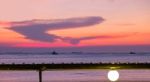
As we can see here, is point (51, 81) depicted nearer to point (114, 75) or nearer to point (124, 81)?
point (124, 81)

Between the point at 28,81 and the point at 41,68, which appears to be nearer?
the point at 41,68

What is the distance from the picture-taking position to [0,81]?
4391cm

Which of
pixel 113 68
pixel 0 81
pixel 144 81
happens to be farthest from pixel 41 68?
pixel 0 81

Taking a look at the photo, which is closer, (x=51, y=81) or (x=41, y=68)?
(x=41, y=68)

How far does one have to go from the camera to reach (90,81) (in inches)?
1661

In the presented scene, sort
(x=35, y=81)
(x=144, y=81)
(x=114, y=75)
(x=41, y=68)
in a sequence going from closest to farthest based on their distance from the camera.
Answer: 1. (x=41, y=68)
2. (x=114, y=75)
3. (x=144, y=81)
4. (x=35, y=81)

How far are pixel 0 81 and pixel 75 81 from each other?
7.37 m

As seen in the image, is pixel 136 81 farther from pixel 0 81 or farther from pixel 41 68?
pixel 41 68

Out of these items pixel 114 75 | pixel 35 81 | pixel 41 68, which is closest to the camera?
pixel 41 68

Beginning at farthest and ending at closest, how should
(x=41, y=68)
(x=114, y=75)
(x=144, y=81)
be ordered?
1. (x=144, y=81)
2. (x=114, y=75)
3. (x=41, y=68)

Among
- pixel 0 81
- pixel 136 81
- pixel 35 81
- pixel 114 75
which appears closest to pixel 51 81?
pixel 35 81

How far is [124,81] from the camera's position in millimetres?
41125

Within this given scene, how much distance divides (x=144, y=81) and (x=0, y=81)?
45.4 feet

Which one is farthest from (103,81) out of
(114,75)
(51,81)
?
(114,75)
